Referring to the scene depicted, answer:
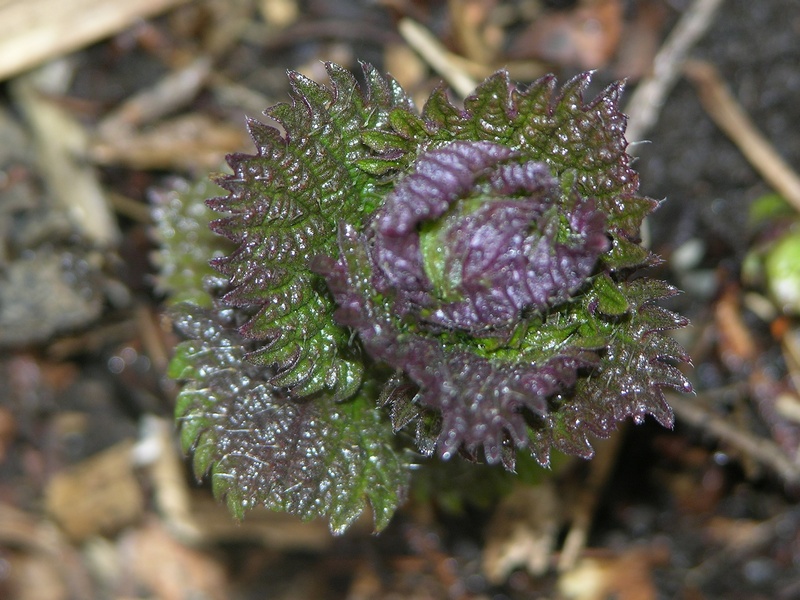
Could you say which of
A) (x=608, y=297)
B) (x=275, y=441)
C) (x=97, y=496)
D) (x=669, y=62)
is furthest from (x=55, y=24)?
(x=608, y=297)

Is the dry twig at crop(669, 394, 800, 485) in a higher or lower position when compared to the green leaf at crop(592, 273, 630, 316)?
lower

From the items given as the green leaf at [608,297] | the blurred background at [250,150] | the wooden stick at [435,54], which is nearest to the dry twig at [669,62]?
the blurred background at [250,150]

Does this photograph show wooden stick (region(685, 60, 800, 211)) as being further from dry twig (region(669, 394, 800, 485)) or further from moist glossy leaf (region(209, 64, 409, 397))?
moist glossy leaf (region(209, 64, 409, 397))

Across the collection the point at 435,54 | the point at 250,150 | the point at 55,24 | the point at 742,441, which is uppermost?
the point at 55,24

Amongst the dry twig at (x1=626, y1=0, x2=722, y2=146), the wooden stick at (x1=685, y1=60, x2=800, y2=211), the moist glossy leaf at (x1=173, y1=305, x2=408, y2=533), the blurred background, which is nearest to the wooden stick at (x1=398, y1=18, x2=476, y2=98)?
the blurred background

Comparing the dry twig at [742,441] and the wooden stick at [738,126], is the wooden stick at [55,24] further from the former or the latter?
the dry twig at [742,441]

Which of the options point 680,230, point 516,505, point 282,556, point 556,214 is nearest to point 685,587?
point 516,505

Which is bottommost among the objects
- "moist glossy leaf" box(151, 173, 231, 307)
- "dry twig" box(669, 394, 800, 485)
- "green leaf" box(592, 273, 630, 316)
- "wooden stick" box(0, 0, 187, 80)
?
"dry twig" box(669, 394, 800, 485)

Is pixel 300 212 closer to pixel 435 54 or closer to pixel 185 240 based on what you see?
pixel 185 240
